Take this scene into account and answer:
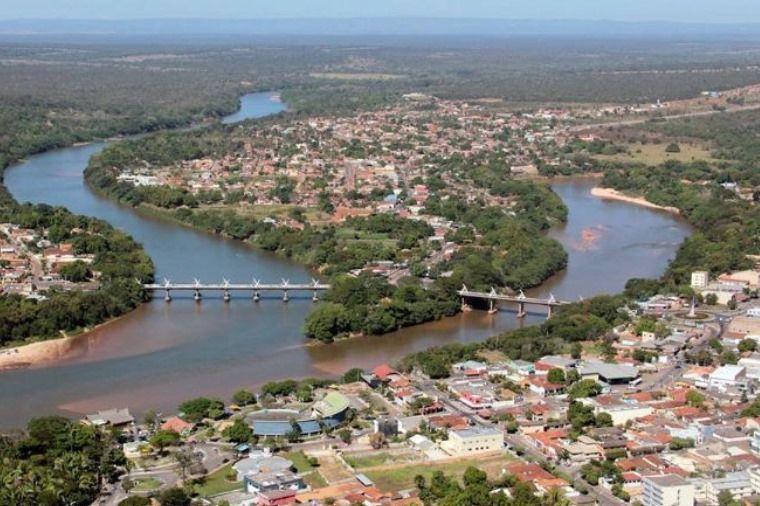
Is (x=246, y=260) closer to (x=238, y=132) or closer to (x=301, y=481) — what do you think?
(x=301, y=481)

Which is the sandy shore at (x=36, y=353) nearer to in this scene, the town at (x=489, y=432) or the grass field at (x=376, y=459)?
the town at (x=489, y=432)

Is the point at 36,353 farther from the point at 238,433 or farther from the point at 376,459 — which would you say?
the point at 376,459

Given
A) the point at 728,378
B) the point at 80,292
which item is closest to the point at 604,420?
the point at 728,378

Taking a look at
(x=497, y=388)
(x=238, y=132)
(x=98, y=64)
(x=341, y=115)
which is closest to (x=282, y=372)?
(x=497, y=388)

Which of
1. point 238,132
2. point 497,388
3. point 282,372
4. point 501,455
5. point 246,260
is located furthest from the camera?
Result: point 238,132

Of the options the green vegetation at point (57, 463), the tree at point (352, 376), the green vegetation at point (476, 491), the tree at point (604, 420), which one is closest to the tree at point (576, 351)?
the tree at point (604, 420)

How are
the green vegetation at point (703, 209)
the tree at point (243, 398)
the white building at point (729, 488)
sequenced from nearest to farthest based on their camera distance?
the white building at point (729, 488), the tree at point (243, 398), the green vegetation at point (703, 209)

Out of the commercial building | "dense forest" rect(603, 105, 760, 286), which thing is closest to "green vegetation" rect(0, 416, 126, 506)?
the commercial building
